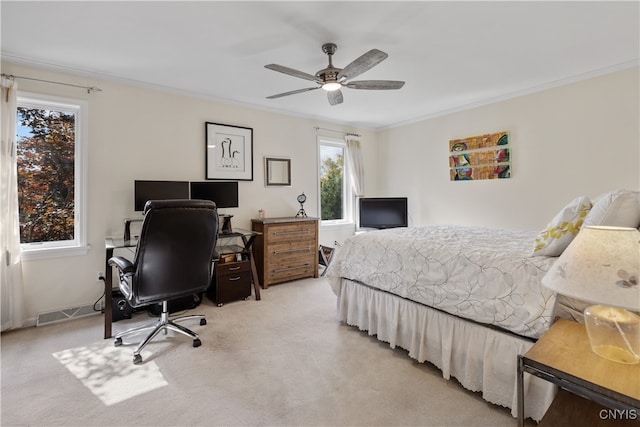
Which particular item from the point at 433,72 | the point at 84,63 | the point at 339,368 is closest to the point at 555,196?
the point at 433,72

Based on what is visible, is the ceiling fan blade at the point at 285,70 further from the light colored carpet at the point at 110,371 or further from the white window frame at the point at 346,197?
the white window frame at the point at 346,197

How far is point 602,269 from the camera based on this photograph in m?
0.99

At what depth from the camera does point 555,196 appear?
11.5ft

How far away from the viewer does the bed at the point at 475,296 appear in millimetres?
1511

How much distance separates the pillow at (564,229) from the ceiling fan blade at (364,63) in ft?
4.90

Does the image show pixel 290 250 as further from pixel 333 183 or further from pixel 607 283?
pixel 607 283

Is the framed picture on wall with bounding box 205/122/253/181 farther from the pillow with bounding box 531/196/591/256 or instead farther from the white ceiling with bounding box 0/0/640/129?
the pillow with bounding box 531/196/591/256

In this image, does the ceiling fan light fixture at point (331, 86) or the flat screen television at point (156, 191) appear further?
the flat screen television at point (156, 191)

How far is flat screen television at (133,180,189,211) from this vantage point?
316cm

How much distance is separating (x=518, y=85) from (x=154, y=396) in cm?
463

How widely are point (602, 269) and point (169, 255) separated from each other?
242 cm

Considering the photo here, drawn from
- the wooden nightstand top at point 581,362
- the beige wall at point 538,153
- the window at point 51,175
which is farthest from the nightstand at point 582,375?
the window at point 51,175

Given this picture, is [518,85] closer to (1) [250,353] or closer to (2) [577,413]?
(2) [577,413]

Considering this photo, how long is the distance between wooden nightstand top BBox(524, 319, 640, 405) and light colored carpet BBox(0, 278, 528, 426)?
661 mm
